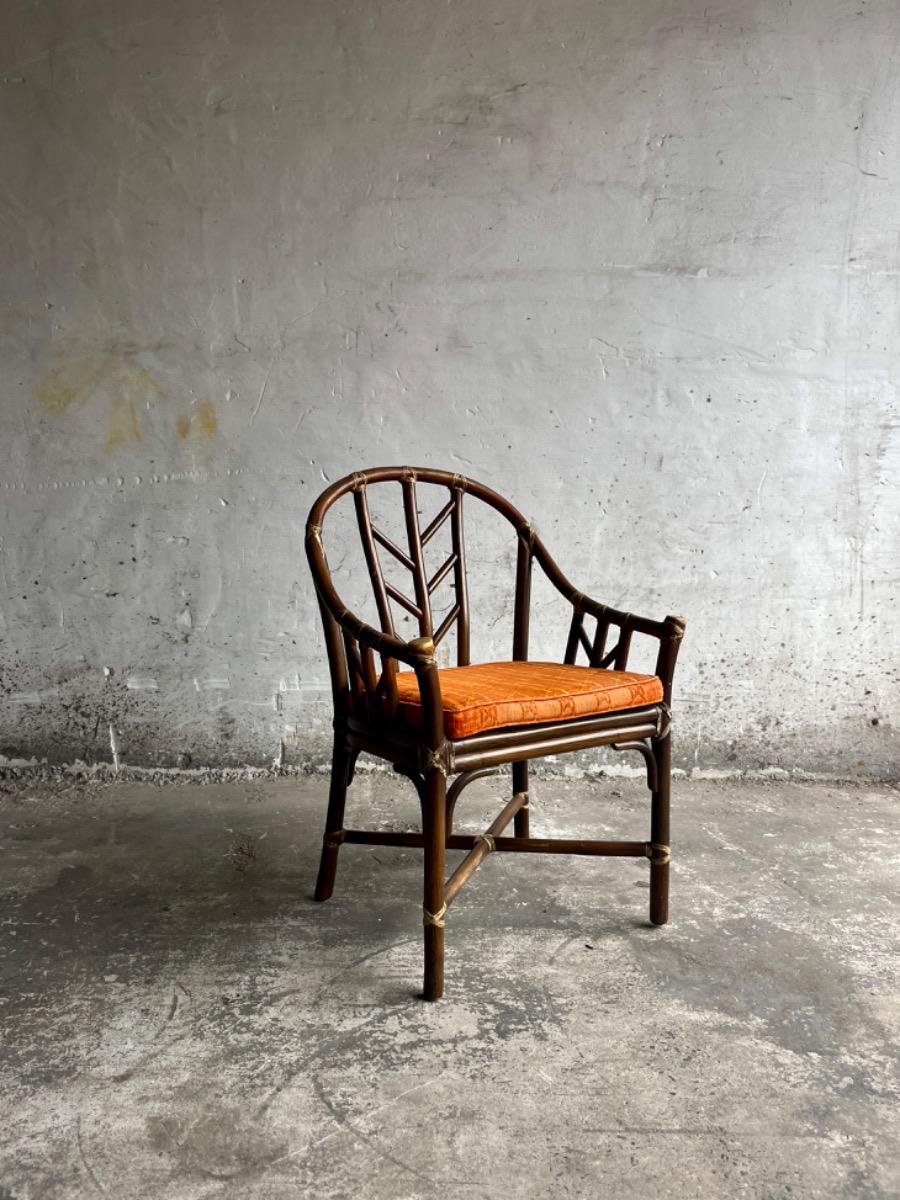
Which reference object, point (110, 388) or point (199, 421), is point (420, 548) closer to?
point (199, 421)

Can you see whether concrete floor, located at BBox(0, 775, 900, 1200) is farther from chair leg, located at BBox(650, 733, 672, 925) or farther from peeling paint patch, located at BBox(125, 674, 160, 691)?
peeling paint patch, located at BBox(125, 674, 160, 691)

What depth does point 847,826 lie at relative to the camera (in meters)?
2.62

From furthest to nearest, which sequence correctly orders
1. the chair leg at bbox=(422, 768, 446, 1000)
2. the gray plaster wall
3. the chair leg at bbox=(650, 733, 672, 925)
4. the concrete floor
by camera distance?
the gray plaster wall → the chair leg at bbox=(650, 733, 672, 925) → the chair leg at bbox=(422, 768, 446, 1000) → the concrete floor

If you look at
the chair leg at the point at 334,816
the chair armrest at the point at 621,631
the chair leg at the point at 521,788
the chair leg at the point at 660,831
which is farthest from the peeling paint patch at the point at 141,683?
the chair leg at the point at 660,831

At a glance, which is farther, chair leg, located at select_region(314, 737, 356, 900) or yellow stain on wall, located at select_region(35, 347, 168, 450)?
yellow stain on wall, located at select_region(35, 347, 168, 450)

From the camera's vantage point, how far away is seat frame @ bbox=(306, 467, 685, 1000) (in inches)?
64.9

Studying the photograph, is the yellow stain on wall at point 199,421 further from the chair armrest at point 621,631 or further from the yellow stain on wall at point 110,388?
the chair armrest at point 621,631

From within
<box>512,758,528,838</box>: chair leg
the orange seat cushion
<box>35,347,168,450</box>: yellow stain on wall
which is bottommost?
<box>512,758,528,838</box>: chair leg

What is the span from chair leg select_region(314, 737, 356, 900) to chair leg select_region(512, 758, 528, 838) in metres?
0.48

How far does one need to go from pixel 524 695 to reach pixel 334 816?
55 centimetres

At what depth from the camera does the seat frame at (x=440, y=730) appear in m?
1.65

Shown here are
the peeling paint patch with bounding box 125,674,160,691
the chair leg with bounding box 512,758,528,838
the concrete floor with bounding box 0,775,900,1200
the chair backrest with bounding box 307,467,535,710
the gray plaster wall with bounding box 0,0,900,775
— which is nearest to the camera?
the concrete floor with bounding box 0,775,900,1200

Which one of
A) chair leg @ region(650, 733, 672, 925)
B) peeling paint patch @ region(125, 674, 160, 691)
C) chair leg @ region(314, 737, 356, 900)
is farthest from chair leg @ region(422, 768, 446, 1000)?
peeling paint patch @ region(125, 674, 160, 691)

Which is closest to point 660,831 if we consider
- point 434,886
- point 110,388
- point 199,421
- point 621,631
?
point 621,631
